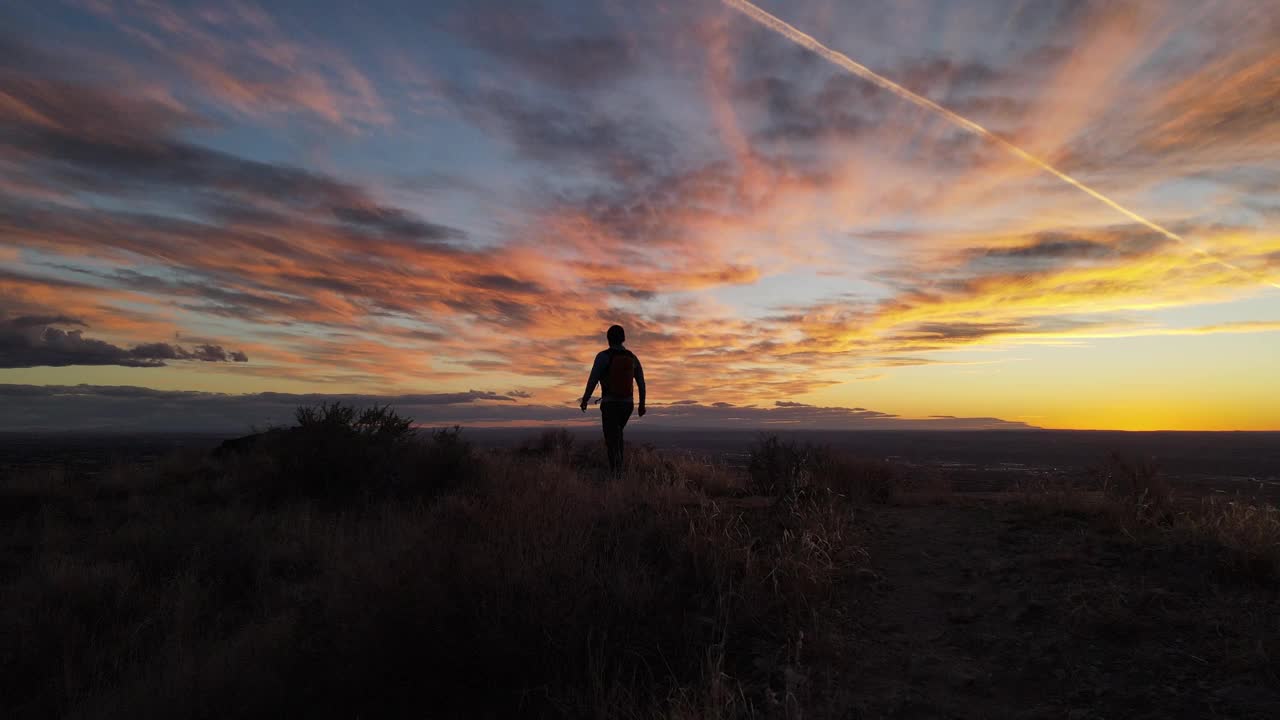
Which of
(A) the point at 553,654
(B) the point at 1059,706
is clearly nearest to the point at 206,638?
(A) the point at 553,654

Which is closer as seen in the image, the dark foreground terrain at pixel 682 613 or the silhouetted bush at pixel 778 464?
the dark foreground terrain at pixel 682 613

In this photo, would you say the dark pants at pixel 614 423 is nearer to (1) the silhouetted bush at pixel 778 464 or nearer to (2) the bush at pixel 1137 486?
(1) the silhouetted bush at pixel 778 464

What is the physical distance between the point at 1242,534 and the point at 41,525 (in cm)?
1497

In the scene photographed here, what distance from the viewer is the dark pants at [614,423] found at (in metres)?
11.2

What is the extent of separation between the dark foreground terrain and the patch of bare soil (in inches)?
0.8

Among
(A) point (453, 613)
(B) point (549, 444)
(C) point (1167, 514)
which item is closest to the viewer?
(A) point (453, 613)

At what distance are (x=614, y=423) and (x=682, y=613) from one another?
6.46m

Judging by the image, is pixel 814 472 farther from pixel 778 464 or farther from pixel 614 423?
pixel 614 423

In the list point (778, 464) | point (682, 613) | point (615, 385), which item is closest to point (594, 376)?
point (615, 385)

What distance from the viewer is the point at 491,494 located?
877 centimetres

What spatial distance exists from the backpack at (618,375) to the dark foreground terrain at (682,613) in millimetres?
2811

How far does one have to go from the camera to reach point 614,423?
11273 millimetres

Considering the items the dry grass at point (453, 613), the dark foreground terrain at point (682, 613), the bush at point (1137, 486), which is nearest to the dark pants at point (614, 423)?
the dry grass at point (453, 613)

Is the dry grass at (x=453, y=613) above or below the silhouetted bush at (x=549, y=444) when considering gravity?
below
